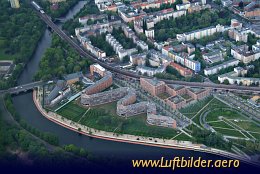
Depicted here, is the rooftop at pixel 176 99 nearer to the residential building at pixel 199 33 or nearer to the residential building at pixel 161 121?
the residential building at pixel 161 121

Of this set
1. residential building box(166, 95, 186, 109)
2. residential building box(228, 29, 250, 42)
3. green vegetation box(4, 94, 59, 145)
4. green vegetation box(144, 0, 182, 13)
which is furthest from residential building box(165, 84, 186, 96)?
green vegetation box(144, 0, 182, 13)

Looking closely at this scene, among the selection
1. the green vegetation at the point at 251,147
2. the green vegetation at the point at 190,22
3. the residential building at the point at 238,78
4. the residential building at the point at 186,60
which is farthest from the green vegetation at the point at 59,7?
the green vegetation at the point at 251,147

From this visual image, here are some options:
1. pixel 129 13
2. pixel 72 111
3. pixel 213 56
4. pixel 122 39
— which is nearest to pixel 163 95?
pixel 213 56

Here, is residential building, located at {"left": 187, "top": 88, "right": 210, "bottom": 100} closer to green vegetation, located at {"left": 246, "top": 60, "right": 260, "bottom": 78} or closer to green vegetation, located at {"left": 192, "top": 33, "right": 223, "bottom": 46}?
green vegetation, located at {"left": 246, "top": 60, "right": 260, "bottom": 78}

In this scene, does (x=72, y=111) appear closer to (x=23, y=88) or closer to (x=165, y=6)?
(x=23, y=88)

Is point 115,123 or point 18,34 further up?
point 18,34

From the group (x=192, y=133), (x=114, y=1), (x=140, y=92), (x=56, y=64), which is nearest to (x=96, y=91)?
(x=140, y=92)

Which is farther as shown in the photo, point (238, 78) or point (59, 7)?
point (59, 7)
